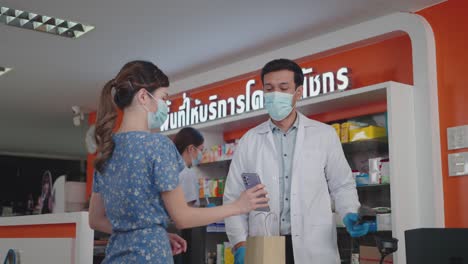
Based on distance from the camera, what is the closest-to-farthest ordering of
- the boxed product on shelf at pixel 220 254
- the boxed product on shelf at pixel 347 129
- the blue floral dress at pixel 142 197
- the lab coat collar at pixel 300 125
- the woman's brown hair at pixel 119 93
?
the blue floral dress at pixel 142 197, the woman's brown hair at pixel 119 93, the lab coat collar at pixel 300 125, the boxed product on shelf at pixel 347 129, the boxed product on shelf at pixel 220 254

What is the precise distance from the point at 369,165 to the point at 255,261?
2.97 metres

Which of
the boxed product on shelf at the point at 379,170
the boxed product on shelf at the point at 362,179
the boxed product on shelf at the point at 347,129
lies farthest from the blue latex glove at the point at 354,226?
the boxed product on shelf at the point at 347,129

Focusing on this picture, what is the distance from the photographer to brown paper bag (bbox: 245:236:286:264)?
2271 mm

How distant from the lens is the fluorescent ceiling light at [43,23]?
216 inches

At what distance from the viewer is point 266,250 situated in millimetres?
2273

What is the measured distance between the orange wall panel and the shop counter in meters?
2.91

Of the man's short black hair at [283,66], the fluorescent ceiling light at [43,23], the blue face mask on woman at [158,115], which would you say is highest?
the fluorescent ceiling light at [43,23]

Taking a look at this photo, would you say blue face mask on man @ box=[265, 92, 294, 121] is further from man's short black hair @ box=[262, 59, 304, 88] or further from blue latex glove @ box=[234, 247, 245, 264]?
blue latex glove @ box=[234, 247, 245, 264]

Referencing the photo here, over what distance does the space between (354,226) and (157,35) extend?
3.57 meters

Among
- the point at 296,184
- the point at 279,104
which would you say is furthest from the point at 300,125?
the point at 296,184

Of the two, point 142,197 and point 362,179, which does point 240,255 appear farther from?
point 362,179

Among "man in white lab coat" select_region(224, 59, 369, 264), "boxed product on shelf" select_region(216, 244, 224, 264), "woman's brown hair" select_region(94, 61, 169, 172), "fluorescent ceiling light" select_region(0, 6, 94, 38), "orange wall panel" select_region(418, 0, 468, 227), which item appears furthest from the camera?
"boxed product on shelf" select_region(216, 244, 224, 264)

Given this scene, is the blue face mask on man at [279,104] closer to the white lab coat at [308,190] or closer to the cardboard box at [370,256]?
the white lab coat at [308,190]

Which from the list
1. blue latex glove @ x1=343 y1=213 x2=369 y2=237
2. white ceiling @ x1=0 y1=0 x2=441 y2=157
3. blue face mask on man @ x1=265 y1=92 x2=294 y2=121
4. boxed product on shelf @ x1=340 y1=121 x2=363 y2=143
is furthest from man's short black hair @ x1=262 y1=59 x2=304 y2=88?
boxed product on shelf @ x1=340 y1=121 x2=363 y2=143
